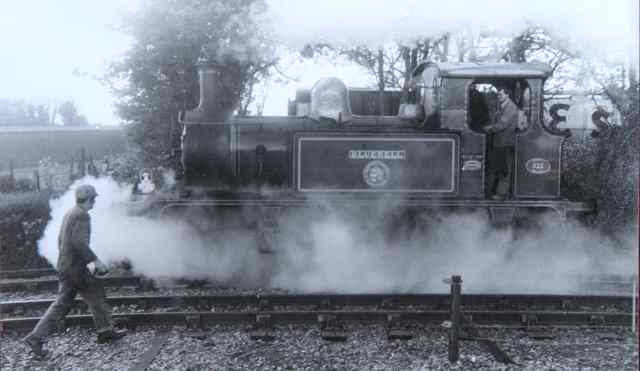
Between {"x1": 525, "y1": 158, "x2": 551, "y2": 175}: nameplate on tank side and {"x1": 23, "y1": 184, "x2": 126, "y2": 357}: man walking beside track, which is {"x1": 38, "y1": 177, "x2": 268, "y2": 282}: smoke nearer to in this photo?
{"x1": 23, "y1": 184, "x2": 126, "y2": 357}: man walking beside track

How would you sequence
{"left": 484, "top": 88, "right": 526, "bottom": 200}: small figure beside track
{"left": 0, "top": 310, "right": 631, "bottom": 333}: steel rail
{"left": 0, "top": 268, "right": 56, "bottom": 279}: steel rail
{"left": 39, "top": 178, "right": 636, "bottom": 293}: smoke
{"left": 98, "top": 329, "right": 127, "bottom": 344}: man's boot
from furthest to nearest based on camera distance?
{"left": 0, "top": 268, "right": 56, "bottom": 279}: steel rail
{"left": 484, "top": 88, "right": 526, "bottom": 200}: small figure beside track
{"left": 39, "top": 178, "right": 636, "bottom": 293}: smoke
{"left": 0, "top": 310, "right": 631, "bottom": 333}: steel rail
{"left": 98, "top": 329, "right": 127, "bottom": 344}: man's boot

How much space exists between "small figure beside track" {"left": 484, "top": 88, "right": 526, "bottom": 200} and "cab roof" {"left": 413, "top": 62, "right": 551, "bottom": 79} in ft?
1.48

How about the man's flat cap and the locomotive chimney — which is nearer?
the man's flat cap

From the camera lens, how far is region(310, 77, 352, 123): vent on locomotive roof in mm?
6484

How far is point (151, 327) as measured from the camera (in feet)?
17.2

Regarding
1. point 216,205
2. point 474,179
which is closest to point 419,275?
point 474,179

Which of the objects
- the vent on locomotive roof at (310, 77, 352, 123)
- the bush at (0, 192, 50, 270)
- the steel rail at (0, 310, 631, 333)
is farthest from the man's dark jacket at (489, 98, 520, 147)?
the bush at (0, 192, 50, 270)

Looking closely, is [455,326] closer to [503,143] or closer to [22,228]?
[503,143]

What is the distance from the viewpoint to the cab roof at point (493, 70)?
6.34m

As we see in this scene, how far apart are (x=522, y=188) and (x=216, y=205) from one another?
3.65 metres

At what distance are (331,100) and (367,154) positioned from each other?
785 millimetres

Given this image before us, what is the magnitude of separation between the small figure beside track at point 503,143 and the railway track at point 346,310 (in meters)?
1.42

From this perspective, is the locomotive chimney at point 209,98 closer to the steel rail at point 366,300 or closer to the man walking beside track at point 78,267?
the man walking beside track at point 78,267

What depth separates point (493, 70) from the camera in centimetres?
636
